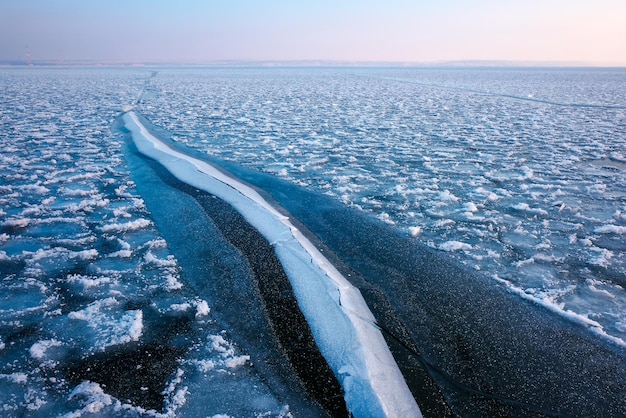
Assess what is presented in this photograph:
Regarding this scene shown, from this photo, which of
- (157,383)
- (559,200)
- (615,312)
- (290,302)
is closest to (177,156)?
(290,302)

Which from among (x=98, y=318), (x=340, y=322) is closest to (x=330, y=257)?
(x=340, y=322)

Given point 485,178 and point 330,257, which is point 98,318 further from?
point 485,178

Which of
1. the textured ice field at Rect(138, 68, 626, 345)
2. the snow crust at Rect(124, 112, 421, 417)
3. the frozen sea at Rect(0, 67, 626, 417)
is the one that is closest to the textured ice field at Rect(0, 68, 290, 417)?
the frozen sea at Rect(0, 67, 626, 417)

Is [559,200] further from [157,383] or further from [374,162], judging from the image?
[157,383]

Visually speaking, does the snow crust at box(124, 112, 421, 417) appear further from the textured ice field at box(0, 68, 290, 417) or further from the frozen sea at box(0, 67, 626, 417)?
the textured ice field at box(0, 68, 290, 417)

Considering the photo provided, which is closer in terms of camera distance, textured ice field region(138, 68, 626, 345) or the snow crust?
the snow crust

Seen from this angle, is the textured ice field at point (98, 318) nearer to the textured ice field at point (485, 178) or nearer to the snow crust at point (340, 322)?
the snow crust at point (340, 322)
